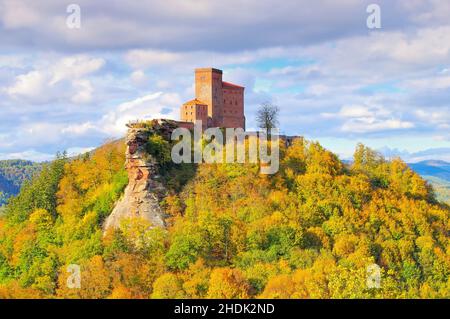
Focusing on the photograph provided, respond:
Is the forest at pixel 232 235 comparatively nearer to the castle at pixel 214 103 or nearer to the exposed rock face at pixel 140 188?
the exposed rock face at pixel 140 188

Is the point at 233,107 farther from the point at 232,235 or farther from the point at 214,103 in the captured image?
the point at 232,235

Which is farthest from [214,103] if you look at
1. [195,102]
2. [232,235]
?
[232,235]

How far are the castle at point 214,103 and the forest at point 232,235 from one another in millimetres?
9214

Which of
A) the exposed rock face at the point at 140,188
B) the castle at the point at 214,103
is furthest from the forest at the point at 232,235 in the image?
the castle at the point at 214,103

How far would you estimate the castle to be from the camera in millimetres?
98812

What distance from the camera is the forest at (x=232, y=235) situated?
73062mm

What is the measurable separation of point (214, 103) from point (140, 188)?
22.6 m

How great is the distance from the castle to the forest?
9.21 metres

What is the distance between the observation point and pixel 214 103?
101875mm

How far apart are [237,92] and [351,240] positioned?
3033 cm

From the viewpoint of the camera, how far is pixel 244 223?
84.6m

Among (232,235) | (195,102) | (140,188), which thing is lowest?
(232,235)
